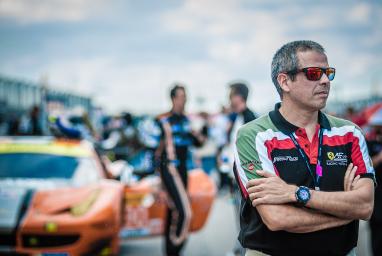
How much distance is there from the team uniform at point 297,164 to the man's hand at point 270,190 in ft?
0.15

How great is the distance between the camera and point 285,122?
8.23 feet

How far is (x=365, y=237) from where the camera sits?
7.71m

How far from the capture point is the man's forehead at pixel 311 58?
8.25 ft

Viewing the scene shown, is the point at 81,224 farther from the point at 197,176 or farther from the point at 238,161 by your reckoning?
the point at 238,161

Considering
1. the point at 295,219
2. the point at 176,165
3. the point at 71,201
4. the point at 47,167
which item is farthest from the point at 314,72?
the point at 47,167

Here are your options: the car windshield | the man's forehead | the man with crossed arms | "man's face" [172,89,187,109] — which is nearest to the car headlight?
the car windshield

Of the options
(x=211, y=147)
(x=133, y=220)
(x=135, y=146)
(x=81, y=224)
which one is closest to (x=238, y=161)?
(x=81, y=224)

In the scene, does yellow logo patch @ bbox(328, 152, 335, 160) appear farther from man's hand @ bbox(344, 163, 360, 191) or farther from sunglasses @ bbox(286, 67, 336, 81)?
sunglasses @ bbox(286, 67, 336, 81)

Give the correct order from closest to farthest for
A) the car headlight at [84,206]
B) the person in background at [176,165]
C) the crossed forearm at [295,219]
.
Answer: the crossed forearm at [295,219] < the car headlight at [84,206] < the person in background at [176,165]

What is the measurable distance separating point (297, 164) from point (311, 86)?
1.34 feet

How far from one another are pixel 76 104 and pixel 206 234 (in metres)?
12.0

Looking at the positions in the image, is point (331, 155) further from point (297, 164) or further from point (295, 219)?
point (295, 219)

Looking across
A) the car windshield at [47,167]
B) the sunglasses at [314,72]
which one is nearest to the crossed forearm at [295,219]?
the sunglasses at [314,72]

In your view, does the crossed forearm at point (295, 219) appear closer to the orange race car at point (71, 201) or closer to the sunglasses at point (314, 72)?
the sunglasses at point (314, 72)
